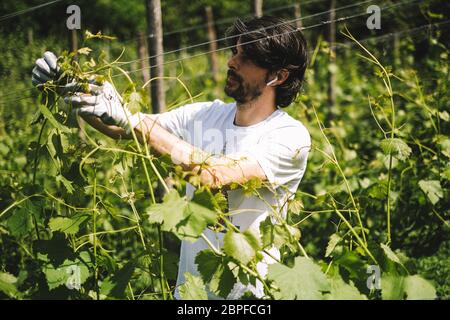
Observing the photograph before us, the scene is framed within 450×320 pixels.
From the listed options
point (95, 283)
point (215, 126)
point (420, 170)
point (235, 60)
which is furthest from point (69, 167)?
point (420, 170)

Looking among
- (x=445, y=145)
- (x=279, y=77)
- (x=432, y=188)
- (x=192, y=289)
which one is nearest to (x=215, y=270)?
(x=192, y=289)

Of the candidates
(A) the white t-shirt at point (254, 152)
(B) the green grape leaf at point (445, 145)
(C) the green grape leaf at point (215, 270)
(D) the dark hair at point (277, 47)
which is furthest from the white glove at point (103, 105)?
(B) the green grape leaf at point (445, 145)

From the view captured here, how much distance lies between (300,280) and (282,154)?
1.95ft

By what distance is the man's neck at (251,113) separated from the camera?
7.23ft

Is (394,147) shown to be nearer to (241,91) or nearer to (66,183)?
(241,91)

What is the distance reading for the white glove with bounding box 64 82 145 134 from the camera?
1.83 metres

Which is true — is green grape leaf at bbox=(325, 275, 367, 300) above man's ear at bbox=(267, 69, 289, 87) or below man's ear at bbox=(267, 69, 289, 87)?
below

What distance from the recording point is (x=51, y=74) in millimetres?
1854

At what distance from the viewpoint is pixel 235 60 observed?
7.28 feet

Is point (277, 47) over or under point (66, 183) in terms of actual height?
over

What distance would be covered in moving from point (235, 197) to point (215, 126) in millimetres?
301

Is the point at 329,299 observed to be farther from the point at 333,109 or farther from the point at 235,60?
the point at 333,109

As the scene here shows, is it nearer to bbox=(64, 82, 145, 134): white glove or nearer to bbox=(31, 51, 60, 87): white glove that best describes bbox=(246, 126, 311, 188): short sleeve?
bbox=(64, 82, 145, 134): white glove

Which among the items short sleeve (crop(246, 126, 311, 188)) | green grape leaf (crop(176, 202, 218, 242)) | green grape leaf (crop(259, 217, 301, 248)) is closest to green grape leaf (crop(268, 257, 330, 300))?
green grape leaf (crop(259, 217, 301, 248))
